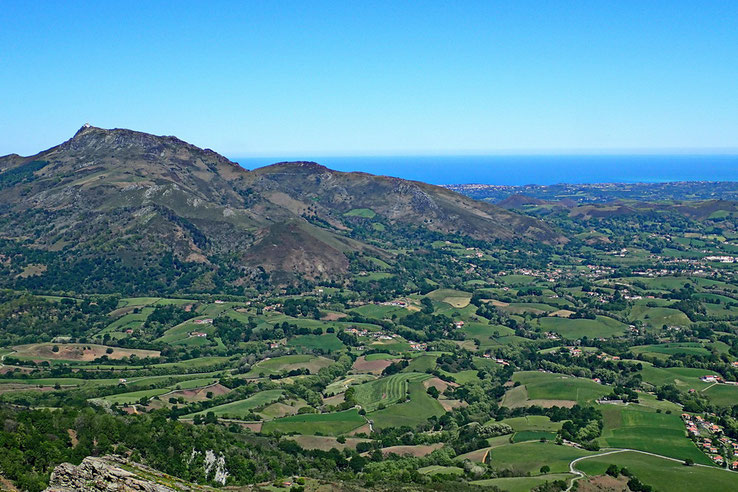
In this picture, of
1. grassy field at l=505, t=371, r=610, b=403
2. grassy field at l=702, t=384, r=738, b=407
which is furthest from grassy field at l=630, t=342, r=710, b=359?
grassy field at l=505, t=371, r=610, b=403

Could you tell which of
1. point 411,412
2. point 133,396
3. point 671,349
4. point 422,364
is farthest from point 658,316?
point 133,396

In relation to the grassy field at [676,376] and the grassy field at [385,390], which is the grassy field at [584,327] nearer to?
the grassy field at [676,376]

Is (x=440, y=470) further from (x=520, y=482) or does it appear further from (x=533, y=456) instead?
(x=533, y=456)

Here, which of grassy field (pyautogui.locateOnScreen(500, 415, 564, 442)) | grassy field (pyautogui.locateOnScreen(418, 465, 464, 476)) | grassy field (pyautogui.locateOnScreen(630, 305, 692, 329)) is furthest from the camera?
grassy field (pyautogui.locateOnScreen(630, 305, 692, 329))

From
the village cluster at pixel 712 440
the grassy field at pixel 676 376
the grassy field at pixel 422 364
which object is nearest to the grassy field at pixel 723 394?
the grassy field at pixel 676 376

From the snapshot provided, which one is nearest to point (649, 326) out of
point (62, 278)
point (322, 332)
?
point (322, 332)

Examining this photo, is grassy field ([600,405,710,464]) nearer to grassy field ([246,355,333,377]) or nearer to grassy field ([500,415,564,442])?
grassy field ([500,415,564,442])
